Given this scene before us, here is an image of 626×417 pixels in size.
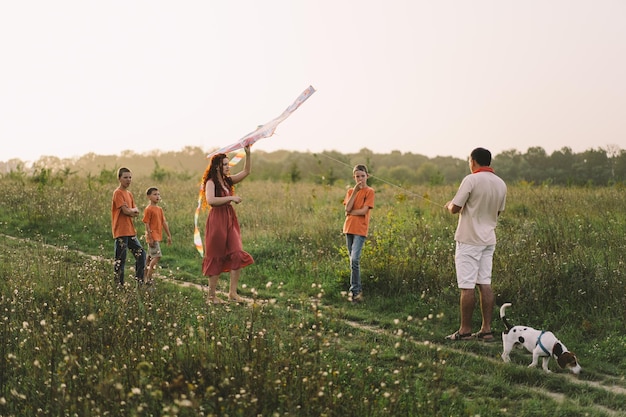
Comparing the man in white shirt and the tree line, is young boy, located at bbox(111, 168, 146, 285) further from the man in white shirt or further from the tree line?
the man in white shirt

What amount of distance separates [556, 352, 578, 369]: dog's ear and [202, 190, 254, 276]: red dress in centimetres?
422

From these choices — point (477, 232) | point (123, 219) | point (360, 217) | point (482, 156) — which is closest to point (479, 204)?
point (477, 232)

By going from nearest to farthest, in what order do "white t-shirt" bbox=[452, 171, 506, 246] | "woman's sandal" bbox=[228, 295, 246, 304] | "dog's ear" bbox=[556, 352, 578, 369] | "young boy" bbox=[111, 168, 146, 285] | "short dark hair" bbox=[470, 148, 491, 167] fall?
"dog's ear" bbox=[556, 352, 578, 369] < "white t-shirt" bbox=[452, 171, 506, 246] < "short dark hair" bbox=[470, 148, 491, 167] < "woman's sandal" bbox=[228, 295, 246, 304] < "young boy" bbox=[111, 168, 146, 285]

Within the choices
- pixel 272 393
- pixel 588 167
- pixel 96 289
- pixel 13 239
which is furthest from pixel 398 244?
pixel 588 167

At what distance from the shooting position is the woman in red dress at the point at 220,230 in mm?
8898

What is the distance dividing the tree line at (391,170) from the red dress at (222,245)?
5.73 ft

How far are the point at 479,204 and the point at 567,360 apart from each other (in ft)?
6.54

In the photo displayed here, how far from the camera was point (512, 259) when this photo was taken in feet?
31.7

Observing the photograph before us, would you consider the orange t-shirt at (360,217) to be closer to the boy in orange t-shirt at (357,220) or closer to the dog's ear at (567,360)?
the boy in orange t-shirt at (357,220)

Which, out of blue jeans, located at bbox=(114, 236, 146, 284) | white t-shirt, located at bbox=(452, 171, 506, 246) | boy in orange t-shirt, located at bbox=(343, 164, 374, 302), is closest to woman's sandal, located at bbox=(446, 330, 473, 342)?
white t-shirt, located at bbox=(452, 171, 506, 246)

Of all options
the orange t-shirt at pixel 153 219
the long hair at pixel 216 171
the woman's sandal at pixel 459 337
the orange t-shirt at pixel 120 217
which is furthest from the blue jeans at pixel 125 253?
the woman's sandal at pixel 459 337

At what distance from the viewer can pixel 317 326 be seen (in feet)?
24.8

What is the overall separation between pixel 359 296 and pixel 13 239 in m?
8.73

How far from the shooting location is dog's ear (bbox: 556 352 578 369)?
6.57 m
